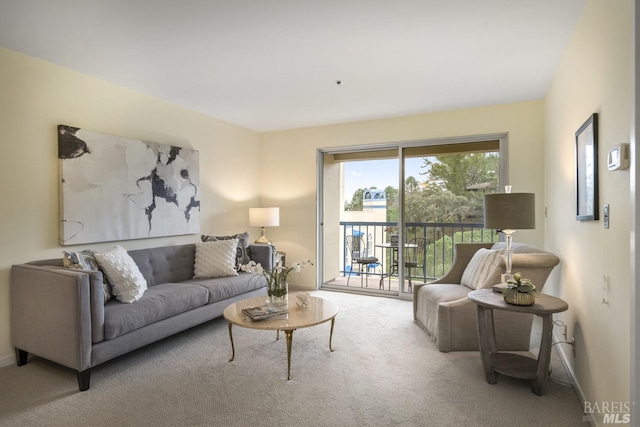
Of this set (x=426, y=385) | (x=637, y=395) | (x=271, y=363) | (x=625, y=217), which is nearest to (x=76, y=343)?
(x=271, y=363)

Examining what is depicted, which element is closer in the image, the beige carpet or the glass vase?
the beige carpet

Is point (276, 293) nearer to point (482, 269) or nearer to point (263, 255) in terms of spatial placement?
point (263, 255)

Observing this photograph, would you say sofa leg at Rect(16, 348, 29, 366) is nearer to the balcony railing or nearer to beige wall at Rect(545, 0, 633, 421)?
beige wall at Rect(545, 0, 633, 421)

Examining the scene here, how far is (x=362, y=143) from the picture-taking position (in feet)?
16.0

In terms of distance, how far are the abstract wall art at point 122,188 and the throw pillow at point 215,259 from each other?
46 centimetres

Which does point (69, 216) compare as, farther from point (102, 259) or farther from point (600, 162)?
point (600, 162)

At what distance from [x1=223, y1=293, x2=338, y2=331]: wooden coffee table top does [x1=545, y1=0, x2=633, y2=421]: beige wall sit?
1554 mm

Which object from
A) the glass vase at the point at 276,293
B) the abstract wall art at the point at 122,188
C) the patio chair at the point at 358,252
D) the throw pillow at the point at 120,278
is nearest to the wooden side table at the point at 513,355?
the glass vase at the point at 276,293

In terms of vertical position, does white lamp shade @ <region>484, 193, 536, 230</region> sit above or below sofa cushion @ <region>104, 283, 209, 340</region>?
above

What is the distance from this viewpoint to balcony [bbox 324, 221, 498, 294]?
4.44 metres

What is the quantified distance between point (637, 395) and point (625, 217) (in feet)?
2.32

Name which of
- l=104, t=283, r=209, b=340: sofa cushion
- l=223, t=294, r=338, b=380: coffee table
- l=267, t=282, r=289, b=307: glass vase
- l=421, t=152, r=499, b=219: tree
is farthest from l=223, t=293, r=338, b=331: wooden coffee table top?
l=421, t=152, r=499, b=219: tree

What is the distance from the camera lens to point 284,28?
7.89ft

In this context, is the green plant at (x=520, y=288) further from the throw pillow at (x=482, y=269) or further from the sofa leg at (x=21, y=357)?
the sofa leg at (x=21, y=357)
